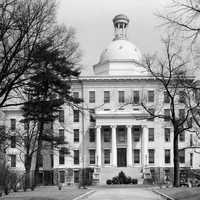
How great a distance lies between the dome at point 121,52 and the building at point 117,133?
2601mm

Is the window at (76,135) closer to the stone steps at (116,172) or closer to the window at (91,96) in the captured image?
the window at (91,96)

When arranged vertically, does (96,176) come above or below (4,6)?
below

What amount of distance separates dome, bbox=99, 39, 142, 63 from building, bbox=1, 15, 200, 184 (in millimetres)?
2601

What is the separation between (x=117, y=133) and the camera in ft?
246

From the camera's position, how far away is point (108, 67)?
81.8 m

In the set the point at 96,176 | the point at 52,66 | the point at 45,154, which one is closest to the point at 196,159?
the point at 96,176

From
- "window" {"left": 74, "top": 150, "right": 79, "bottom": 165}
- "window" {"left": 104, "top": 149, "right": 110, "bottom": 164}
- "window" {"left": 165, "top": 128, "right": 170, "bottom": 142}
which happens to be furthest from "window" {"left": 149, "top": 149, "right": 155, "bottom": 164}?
"window" {"left": 74, "top": 150, "right": 79, "bottom": 165}

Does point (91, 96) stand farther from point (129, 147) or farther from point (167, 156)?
point (167, 156)

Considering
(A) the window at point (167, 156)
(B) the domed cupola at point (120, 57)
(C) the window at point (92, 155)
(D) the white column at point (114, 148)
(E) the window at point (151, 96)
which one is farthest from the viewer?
(B) the domed cupola at point (120, 57)

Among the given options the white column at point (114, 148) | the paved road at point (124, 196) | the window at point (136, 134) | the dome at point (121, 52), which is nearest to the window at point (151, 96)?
the window at point (136, 134)

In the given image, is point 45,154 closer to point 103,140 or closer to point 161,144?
point 103,140

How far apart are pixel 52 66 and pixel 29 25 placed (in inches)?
103

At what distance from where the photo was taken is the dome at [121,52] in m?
82.6

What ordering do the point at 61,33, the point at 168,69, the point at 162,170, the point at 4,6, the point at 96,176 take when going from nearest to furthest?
the point at 4,6 < the point at 61,33 < the point at 168,69 < the point at 96,176 < the point at 162,170
